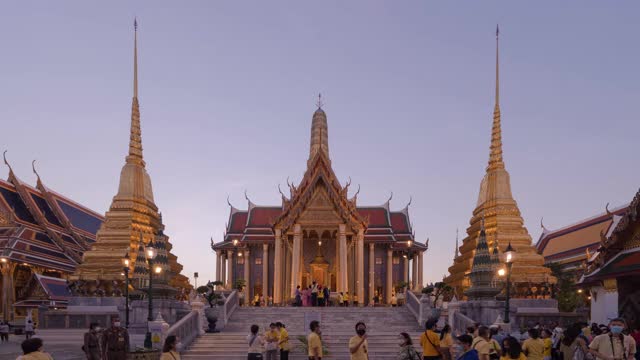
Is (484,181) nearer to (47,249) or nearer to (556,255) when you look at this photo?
(556,255)

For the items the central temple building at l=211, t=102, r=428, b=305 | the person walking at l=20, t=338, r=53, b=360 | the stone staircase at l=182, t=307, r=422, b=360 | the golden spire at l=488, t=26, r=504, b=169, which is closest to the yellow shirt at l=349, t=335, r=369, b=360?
the person walking at l=20, t=338, r=53, b=360

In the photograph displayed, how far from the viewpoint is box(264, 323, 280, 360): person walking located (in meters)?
16.3

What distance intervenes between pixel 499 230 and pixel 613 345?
3028cm

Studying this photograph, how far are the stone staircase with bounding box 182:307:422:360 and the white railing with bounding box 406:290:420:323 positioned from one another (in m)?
0.22

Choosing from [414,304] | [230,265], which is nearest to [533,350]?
[414,304]

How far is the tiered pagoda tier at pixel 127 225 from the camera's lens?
39.5m

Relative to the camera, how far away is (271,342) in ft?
53.8

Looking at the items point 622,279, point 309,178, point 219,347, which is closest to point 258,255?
point 309,178

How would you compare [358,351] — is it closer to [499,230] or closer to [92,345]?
[92,345]

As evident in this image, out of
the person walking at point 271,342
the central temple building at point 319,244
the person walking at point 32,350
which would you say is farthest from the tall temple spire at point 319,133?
the person walking at point 32,350

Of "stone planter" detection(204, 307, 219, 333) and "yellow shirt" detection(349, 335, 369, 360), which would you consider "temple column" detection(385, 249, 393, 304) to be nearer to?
"stone planter" detection(204, 307, 219, 333)

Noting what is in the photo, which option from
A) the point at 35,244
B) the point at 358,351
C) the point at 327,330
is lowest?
the point at 327,330

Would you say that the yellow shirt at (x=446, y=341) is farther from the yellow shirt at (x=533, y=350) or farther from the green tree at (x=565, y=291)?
the green tree at (x=565, y=291)

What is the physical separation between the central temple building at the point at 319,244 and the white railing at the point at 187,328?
17.3 meters
